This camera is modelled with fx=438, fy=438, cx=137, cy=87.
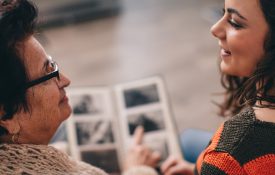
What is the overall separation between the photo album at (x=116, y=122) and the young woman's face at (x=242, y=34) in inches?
17.9

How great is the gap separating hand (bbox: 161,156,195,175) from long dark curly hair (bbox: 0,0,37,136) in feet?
1.91

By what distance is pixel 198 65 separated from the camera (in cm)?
303

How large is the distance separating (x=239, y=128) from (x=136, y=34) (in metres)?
2.70

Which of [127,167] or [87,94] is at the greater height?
[87,94]

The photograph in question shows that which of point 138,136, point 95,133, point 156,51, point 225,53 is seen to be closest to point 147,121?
point 138,136

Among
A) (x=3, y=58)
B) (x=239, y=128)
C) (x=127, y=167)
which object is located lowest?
(x=127, y=167)

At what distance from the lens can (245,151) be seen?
0.86 meters

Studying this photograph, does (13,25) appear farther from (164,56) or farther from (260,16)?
(164,56)

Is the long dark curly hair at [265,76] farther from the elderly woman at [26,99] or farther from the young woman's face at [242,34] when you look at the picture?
the elderly woman at [26,99]

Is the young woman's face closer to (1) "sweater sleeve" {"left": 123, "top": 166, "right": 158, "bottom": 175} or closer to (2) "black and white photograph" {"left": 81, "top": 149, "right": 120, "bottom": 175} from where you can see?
(1) "sweater sleeve" {"left": 123, "top": 166, "right": 158, "bottom": 175}

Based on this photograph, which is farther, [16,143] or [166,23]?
[166,23]

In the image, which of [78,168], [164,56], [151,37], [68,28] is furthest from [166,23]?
[78,168]

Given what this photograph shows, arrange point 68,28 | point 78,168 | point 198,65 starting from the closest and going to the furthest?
point 78,168, point 198,65, point 68,28

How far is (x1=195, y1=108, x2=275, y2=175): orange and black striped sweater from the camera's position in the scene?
2.81 ft
